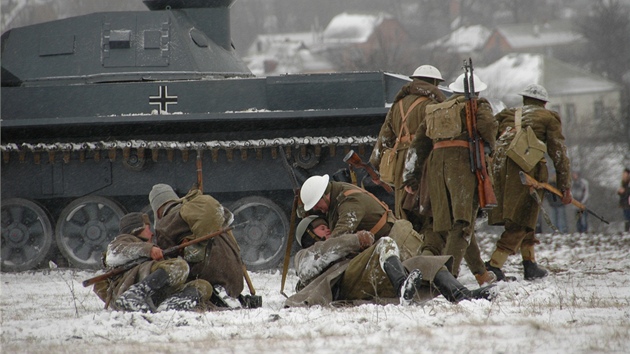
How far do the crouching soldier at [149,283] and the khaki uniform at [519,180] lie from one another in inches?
129

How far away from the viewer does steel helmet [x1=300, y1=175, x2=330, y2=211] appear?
8.78 meters

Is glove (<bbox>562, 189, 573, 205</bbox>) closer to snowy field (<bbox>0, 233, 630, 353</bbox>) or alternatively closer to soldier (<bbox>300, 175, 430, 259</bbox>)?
snowy field (<bbox>0, 233, 630, 353</bbox>)

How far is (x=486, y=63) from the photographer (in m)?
78.9

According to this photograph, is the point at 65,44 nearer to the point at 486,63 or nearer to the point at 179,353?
the point at 179,353

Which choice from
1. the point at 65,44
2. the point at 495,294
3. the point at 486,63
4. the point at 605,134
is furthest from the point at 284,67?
the point at 495,294

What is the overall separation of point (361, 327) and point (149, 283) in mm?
2058

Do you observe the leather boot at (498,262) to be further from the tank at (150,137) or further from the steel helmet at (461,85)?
the tank at (150,137)

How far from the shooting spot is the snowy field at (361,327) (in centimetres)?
626

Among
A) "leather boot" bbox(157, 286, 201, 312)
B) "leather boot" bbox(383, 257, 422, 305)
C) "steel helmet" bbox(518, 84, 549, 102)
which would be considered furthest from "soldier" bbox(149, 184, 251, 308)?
"steel helmet" bbox(518, 84, 549, 102)

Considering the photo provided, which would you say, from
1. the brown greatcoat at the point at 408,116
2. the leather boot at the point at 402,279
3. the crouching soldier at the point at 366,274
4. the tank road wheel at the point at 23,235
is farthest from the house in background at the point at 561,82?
the leather boot at the point at 402,279

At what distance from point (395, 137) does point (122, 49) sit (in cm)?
446

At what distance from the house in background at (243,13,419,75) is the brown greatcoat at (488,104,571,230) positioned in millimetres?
50833

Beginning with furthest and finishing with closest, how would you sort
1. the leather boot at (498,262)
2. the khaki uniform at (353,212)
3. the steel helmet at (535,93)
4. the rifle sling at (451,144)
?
the steel helmet at (535,93) → the leather boot at (498,262) → the rifle sling at (451,144) → the khaki uniform at (353,212)

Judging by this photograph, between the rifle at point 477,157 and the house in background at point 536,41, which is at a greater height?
the house in background at point 536,41
